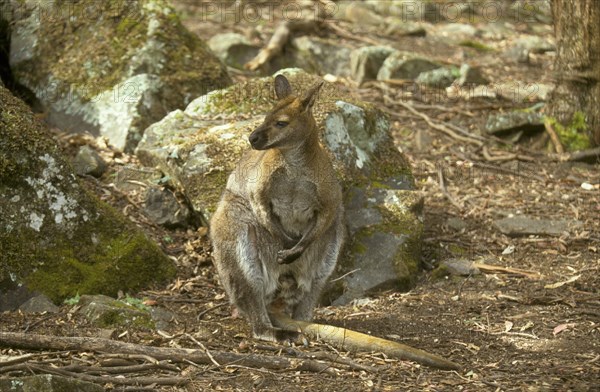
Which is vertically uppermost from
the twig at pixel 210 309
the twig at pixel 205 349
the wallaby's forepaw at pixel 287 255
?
the wallaby's forepaw at pixel 287 255

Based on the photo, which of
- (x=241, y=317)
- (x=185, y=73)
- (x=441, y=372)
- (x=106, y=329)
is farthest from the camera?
(x=185, y=73)

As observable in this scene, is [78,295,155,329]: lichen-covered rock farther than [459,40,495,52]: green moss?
No

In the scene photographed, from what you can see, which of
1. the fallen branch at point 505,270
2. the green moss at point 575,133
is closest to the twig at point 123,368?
the fallen branch at point 505,270

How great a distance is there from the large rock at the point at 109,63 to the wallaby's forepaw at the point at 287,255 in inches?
A: 122

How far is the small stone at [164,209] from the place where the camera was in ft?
25.6

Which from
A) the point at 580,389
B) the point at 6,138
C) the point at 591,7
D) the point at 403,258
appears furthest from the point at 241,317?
the point at 591,7

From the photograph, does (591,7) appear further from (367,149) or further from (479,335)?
(479,335)

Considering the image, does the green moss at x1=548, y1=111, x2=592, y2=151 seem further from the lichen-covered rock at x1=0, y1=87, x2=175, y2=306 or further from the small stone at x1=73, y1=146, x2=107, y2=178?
the lichen-covered rock at x1=0, y1=87, x2=175, y2=306

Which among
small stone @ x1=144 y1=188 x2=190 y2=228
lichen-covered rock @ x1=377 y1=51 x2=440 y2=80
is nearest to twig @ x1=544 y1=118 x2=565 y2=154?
lichen-covered rock @ x1=377 y1=51 x2=440 y2=80

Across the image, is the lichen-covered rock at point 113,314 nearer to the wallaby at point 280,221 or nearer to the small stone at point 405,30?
the wallaby at point 280,221

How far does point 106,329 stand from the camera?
5.63 m

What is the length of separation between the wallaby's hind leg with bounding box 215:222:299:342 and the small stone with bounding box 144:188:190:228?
1685 millimetres

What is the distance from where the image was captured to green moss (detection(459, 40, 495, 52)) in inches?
557

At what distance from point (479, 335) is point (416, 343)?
482 millimetres
